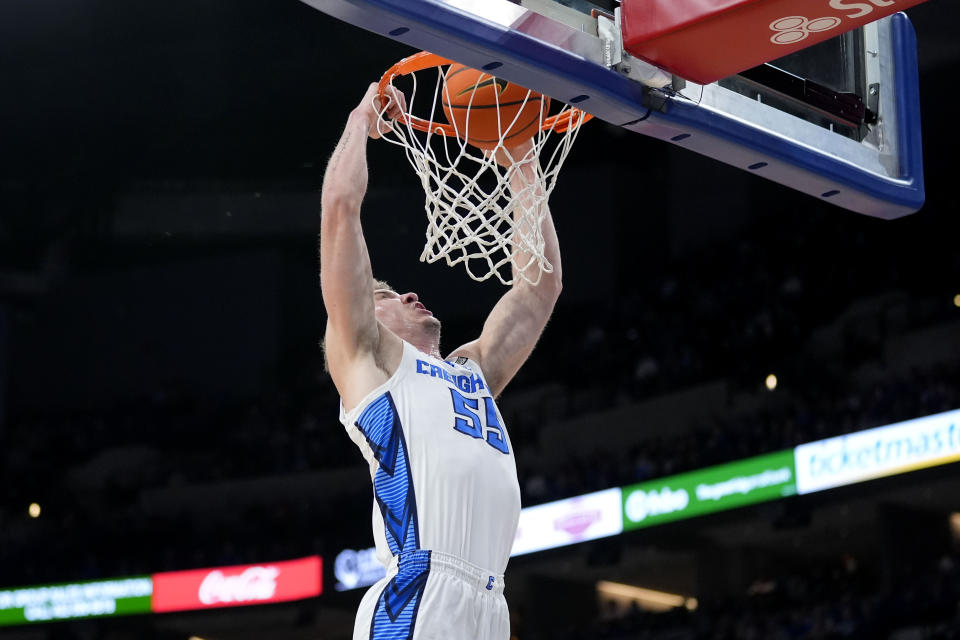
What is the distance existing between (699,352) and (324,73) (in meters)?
6.20

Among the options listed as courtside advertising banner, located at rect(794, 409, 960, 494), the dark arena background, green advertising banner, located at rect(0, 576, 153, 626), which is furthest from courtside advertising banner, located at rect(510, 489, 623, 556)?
green advertising banner, located at rect(0, 576, 153, 626)

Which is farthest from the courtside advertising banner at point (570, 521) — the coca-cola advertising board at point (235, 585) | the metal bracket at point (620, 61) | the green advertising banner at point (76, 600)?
the metal bracket at point (620, 61)

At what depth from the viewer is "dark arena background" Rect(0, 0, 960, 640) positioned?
14.3m

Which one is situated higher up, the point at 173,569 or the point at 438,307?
the point at 438,307

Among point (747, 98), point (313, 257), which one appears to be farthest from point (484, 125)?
point (313, 257)

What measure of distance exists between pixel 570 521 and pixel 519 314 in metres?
11.7

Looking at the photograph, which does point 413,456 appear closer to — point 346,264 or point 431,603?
point 431,603

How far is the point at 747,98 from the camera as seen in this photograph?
3.78 metres

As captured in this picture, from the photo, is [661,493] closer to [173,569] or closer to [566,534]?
[566,534]

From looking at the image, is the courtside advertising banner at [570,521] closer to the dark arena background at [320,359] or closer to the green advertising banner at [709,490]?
the dark arena background at [320,359]

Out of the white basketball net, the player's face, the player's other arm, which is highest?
the white basketball net

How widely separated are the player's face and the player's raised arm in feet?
1.23

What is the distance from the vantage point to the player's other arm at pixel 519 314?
A: 13.4 ft

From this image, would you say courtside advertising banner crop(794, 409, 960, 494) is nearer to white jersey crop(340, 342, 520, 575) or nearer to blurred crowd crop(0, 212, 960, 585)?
blurred crowd crop(0, 212, 960, 585)
